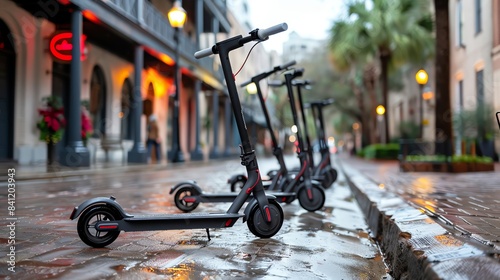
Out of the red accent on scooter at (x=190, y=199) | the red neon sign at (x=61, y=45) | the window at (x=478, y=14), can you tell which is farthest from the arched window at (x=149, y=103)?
the red accent on scooter at (x=190, y=199)

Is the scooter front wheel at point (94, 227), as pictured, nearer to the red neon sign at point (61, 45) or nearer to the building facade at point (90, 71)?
the building facade at point (90, 71)

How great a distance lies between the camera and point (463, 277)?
1974mm

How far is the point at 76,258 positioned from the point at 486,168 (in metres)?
11.5

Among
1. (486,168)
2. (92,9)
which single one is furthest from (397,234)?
(92,9)

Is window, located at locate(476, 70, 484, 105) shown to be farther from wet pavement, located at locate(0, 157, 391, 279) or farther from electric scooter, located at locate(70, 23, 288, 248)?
electric scooter, located at locate(70, 23, 288, 248)

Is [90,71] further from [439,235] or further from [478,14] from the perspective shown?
[478,14]

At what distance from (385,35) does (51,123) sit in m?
16.9

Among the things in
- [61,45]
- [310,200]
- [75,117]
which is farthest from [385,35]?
[310,200]

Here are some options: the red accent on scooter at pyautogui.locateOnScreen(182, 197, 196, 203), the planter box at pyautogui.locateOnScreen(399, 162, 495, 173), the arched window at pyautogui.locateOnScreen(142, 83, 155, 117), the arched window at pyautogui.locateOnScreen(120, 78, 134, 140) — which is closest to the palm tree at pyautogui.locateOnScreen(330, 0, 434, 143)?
the arched window at pyautogui.locateOnScreen(142, 83, 155, 117)

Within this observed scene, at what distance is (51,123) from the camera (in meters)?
11.8

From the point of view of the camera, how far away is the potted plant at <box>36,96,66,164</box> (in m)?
11.7

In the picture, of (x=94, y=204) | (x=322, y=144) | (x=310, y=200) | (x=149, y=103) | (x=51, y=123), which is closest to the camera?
(x=94, y=204)

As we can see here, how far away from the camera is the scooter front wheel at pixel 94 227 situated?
320cm

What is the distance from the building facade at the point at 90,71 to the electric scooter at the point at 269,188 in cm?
201
